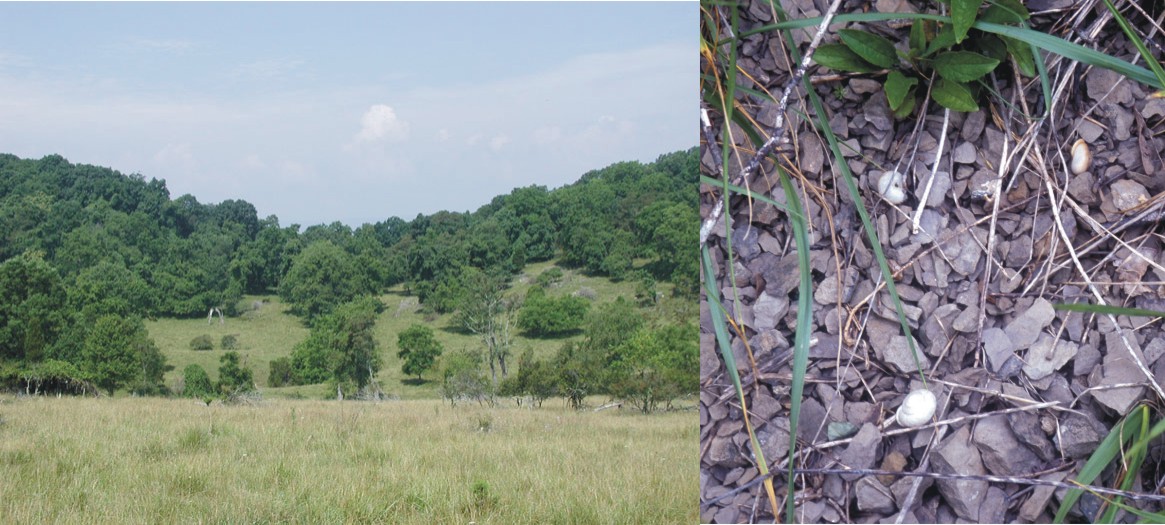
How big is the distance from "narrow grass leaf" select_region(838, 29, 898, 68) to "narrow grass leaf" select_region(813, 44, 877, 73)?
0.05 feet

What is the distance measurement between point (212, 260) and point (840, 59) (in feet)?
11.2

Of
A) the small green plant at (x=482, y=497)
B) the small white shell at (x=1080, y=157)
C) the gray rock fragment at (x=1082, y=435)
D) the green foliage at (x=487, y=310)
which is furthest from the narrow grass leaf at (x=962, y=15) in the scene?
the green foliage at (x=487, y=310)

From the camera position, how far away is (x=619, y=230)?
3.29 meters

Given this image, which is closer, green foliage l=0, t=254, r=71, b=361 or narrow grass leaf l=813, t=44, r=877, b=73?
→ narrow grass leaf l=813, t=44, r=877, b=73

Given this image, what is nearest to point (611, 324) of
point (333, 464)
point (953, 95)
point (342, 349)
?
point (342, 349)

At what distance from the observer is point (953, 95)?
52.3 inches

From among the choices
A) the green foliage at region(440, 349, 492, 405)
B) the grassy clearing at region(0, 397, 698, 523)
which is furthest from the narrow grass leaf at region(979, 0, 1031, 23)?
the green foliage at region(440, 349, 492, 405)

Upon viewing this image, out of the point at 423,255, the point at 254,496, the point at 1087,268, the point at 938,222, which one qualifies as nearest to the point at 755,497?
the point at 938,222

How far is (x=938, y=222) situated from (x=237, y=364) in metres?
3.70

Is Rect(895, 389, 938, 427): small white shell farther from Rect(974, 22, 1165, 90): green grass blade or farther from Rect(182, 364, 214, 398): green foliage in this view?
Rect(182, 364, 214, 398): green foliage

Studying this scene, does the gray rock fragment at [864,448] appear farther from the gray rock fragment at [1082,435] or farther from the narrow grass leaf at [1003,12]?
the narrow grass leaf at [1003,12]

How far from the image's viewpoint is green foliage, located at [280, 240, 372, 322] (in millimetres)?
3748

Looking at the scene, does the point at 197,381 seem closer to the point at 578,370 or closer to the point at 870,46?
the point at 578,370

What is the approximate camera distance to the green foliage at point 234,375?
13.0ft
